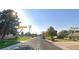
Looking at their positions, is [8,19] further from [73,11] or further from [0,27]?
[73,11]

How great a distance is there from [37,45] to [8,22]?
2.89 feet

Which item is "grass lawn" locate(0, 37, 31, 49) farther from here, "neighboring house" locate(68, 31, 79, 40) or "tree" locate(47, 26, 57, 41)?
"neighboring house" locate(68, 31, 79, 40)

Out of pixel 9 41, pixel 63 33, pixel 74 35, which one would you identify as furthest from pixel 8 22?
pixel 74 35

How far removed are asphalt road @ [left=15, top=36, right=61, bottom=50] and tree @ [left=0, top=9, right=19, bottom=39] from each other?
1.34 feet

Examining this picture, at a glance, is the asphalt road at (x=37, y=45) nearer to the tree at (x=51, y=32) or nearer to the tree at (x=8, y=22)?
the tree at (x=51, y=32)

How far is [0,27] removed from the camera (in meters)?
11.5

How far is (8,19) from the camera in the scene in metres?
11.5

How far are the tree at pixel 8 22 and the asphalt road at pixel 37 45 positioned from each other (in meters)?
0.41

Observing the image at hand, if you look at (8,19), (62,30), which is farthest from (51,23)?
(8,19)

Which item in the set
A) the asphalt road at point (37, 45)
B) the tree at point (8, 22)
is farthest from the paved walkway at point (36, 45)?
the tree at point (8, 22)

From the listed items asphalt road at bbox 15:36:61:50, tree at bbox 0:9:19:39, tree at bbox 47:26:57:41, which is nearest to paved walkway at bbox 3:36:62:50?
asphalt road at bbox 15:36:61:50

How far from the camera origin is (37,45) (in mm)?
11461

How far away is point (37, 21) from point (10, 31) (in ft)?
2.26
